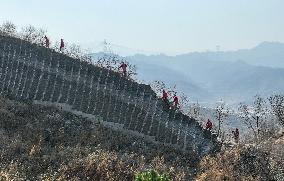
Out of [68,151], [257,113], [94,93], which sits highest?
[257,113]

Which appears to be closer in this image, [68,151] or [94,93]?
[68,151]

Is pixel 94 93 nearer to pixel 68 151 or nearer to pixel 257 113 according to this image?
pixel 68 151

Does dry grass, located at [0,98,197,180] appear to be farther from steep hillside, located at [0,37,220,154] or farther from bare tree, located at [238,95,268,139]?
bare tree, located at [238,95,268,139]

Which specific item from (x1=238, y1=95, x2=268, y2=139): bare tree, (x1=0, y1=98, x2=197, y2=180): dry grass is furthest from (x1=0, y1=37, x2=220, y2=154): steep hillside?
(x1=238, y1=95, x2=268, y2=139): bare tree

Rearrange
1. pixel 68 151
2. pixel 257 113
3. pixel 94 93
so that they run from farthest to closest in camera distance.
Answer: pixel 257 113 → pixel 94 93 → pixel 68 151

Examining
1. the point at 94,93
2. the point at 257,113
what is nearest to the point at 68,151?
the point at 94,93

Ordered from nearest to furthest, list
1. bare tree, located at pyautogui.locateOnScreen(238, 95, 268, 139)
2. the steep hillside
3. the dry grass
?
the dry grass
the steep hillside
bare tree, located at pyautogui.locateOnScreen(238, 95, 268, 139)

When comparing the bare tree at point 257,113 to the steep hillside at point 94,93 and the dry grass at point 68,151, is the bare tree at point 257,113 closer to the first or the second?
the steep hillside at point 94,93

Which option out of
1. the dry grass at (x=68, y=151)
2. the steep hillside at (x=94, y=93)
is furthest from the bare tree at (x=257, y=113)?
the dry grass at (x=68, y=151)

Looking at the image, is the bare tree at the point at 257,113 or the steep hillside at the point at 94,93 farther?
the bare tree at the point at 257,113

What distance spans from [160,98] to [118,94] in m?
3.99

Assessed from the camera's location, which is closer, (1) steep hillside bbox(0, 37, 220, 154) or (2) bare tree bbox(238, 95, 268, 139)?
(1) steep hillside bbox(0, 37, 220, 154)

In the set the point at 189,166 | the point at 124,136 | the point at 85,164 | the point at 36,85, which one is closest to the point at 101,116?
the point at 124,136

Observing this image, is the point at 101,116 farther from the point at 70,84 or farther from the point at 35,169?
the point at 35,169
